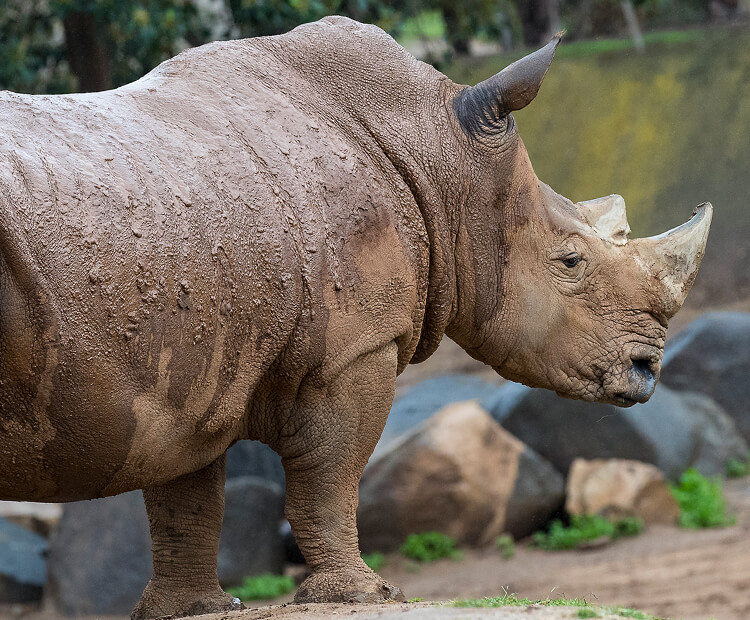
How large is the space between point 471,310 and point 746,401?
725 centimetres

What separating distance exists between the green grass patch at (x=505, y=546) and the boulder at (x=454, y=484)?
0.24ft

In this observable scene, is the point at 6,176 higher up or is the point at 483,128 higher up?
the point at 483,128

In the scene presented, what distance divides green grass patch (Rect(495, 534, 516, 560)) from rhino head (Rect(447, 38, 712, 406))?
456 cm

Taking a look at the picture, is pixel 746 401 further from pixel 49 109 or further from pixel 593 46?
pixel 49 109

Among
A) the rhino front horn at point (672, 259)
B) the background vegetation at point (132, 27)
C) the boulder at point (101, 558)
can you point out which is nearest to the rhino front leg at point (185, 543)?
the rhino front horn at point (672, 259)

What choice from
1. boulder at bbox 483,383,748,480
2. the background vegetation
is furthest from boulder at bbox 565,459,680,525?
the background vegetation

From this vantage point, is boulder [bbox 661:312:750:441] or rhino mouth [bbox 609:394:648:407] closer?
rhino mouth [bbox 609:394:648:407]

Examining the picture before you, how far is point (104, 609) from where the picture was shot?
8.20 meters

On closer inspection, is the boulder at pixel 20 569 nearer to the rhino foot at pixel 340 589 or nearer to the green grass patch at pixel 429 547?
the green grass patch at pixel 429 547

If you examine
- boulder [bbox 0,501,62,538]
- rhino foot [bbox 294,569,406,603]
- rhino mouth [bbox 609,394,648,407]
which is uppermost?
rhino mouth [bbox 609,394,648,407]

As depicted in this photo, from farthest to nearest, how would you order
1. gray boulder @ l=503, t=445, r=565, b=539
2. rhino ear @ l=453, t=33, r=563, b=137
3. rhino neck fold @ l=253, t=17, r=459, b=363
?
gray boulder @ l=503, t=445, r=565, b=539 → rhino ear @ l=453, t=33, r=563, b=137 → rhino neck fold @ l=253, t=17, r=459, b=363

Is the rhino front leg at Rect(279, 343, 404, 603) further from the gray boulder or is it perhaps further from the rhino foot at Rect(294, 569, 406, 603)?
the gray boulder

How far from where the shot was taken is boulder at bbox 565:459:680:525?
889 centimetres

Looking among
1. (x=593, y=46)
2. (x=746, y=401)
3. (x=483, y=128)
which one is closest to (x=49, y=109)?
(x=483, y=128)
